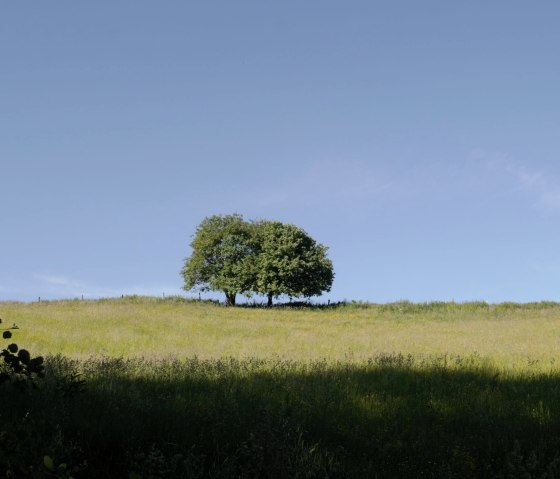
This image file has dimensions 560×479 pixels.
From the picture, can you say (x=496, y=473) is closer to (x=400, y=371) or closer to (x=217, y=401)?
(x=217, y=401)

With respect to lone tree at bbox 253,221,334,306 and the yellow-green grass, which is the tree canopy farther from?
the yellow-green grass

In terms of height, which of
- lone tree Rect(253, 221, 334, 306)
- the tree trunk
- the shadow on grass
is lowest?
the shadow on grass

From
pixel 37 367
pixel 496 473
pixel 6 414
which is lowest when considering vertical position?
pixel 496 473

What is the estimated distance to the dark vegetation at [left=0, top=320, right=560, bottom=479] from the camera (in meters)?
5.34

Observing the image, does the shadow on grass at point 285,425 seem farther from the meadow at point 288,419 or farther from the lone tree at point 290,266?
the lone tree at point 290,266

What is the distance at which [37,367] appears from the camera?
5840 mm

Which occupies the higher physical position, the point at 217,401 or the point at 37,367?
the point at 37,367

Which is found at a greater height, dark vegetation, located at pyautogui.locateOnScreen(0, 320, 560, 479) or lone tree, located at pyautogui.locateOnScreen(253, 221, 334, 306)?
lone tree, located at pyautogui.locateOnScreen(253, 221, 334, 306)

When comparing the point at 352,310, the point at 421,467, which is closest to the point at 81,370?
the point at 421,467

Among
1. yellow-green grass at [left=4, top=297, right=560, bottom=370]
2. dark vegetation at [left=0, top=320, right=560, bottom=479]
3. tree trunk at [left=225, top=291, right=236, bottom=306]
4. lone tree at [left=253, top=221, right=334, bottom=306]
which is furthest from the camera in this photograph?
tree trunk at [left=225, top=291, right=236, bottom=306]

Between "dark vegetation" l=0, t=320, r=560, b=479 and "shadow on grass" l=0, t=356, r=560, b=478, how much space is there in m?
0.02

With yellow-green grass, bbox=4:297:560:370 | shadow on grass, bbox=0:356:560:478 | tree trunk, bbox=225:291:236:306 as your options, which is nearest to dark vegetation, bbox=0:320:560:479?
shadow on grass, bbox=0:356:560:478

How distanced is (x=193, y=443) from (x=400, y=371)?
683 cm

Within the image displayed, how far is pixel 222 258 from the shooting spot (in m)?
65.2
